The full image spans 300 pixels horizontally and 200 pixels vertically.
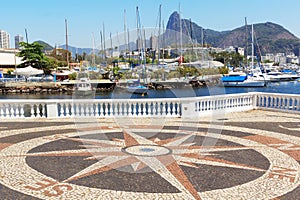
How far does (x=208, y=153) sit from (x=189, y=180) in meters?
2.04

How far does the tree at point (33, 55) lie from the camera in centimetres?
6631

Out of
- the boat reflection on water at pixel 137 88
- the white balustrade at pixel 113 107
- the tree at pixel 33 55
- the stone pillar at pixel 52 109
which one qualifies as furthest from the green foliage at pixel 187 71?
the stone pillar at pixel 52 109

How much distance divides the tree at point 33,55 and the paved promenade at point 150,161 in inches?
2349

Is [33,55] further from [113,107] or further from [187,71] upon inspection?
[113,107]

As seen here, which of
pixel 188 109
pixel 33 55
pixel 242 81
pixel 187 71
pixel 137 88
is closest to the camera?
pixel 188 109

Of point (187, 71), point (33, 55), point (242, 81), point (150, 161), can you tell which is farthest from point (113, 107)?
point (242, 81)

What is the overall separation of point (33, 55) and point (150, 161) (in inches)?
2596

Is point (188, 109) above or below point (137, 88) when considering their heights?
above

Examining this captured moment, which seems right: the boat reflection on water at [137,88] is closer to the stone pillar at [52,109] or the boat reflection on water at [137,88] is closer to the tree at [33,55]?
the tree at [33,55]

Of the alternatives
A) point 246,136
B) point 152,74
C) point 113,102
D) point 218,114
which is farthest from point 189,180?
point 152,74

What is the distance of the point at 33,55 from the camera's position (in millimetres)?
66812

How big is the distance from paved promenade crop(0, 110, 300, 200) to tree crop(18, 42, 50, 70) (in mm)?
59669

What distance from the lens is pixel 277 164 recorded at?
6.83m

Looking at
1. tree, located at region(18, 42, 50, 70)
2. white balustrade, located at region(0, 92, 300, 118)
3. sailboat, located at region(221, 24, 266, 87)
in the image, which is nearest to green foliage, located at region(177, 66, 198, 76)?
sailboat, located at region(221, 24, 266, 87)
